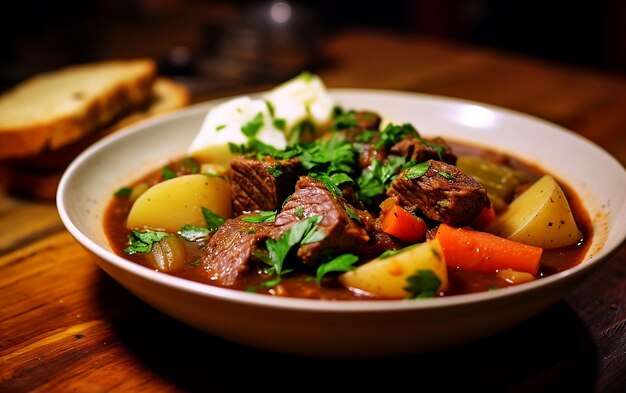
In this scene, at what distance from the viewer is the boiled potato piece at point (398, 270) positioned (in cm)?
212

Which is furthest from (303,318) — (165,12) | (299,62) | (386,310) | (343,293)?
(165,12)

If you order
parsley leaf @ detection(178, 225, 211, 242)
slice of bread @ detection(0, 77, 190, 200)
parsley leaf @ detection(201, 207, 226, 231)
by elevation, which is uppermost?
parsley leaf @ detection(201, 207, 226, 231)

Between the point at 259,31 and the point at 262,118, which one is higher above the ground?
the point at 262,118

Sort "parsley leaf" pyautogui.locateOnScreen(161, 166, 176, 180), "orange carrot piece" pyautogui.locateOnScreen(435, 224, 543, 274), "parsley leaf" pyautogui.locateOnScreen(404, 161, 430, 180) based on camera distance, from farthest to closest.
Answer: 1. "parsley leaf" pyautogui.locateOnScreen(161, 166, 176, 180)
2. "parsley leaf" pyautogui.locateOnScreen(404, 161, 430, 180)
3. "orange carrot piece" pyautogui.locateOnScreen(435, 224, 543, 274)

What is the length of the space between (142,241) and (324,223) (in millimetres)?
861

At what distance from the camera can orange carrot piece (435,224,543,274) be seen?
2367mm

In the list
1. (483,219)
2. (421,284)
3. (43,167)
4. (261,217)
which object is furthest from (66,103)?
(421,284)

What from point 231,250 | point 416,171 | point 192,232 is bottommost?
point 192,232

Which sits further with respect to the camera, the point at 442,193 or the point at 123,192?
the point at 123,192

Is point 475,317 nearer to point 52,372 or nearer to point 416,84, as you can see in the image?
point 52,372

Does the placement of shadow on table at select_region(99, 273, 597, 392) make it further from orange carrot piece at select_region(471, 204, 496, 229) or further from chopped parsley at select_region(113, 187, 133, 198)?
chopped parsley at select_region(113, 187, 133, 198)

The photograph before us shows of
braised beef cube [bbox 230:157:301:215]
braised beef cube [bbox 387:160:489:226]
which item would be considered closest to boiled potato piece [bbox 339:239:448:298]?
braised beef cube [bbox 387:160:489:226]

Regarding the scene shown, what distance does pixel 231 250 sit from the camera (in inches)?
94.0

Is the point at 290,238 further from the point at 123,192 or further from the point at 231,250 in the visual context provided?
the point at 123,192
